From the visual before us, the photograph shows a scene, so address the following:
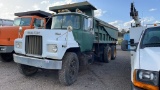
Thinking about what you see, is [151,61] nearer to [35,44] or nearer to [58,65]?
[58,65]

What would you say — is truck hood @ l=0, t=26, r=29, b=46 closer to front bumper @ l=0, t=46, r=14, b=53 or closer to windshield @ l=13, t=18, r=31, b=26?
front bumper @ l=0, t=46, r=14, b=53

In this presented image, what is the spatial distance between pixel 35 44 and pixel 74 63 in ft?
4.70

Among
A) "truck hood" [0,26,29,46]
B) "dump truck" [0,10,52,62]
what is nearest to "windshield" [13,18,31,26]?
"dump truck" [0,10,52,62]

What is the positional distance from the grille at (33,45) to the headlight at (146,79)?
10.7ft

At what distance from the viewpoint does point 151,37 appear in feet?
13.7

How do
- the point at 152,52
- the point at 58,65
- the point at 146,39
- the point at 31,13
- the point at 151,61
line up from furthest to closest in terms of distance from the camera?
the point at 31,13 < the point at 58,65 < the point at 146,39 < the point at 152,52 < the point at 151,61

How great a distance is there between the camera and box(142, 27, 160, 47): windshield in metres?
3.87

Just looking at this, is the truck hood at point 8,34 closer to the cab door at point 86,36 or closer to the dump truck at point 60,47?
the dump truck at point 60,47

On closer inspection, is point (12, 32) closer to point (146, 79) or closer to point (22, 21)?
point (22, 21)

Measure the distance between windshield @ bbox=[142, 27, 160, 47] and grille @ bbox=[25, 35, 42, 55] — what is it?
9.99 ft

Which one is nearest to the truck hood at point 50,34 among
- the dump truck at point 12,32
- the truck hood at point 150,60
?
the dump truck at point 12,32

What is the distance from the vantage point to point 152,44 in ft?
12.5

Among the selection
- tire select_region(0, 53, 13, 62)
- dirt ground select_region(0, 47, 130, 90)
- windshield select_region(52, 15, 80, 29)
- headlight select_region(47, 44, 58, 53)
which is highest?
windshield select_region(52, 15, 80, 29)

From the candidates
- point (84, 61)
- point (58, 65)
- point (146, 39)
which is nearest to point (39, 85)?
point (58, 65)
